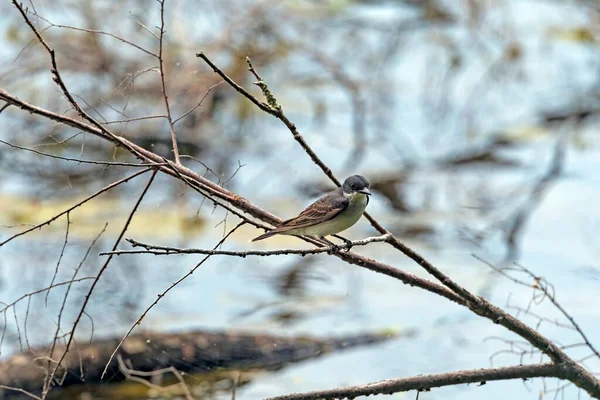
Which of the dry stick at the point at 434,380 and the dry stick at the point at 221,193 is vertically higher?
the dry stick at the point at 221,193

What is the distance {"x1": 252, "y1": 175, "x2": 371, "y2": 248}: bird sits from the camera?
3080 millimetres

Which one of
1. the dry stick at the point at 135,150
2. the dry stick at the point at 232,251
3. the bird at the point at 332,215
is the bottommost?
the dry stick at the point at 232,251

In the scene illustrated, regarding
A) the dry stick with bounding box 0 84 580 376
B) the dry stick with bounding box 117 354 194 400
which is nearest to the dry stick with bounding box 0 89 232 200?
the dry stick with bounding box 0 84 580 376

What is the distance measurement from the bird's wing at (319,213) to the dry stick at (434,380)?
0.57 metres

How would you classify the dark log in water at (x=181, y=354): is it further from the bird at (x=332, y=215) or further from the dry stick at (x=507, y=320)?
the dry stick at (x=507, y=320)

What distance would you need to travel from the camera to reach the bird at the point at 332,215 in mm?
3080

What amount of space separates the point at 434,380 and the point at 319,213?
696mm

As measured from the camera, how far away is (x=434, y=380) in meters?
2.92

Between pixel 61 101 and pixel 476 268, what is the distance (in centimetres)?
357

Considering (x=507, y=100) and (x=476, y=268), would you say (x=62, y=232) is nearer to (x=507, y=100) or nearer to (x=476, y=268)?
(x=476, y=268)

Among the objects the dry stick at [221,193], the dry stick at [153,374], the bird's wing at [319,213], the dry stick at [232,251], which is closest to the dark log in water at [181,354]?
the dry stick at [153,374]

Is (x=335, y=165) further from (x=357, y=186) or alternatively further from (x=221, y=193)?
(x=221, y=193)

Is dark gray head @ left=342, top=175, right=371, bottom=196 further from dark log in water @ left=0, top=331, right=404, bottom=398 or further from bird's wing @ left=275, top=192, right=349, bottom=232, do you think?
dark log in water @ left=0, top=331, right=404, bottom=398

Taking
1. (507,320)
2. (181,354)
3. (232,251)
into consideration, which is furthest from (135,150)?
(181,354)
